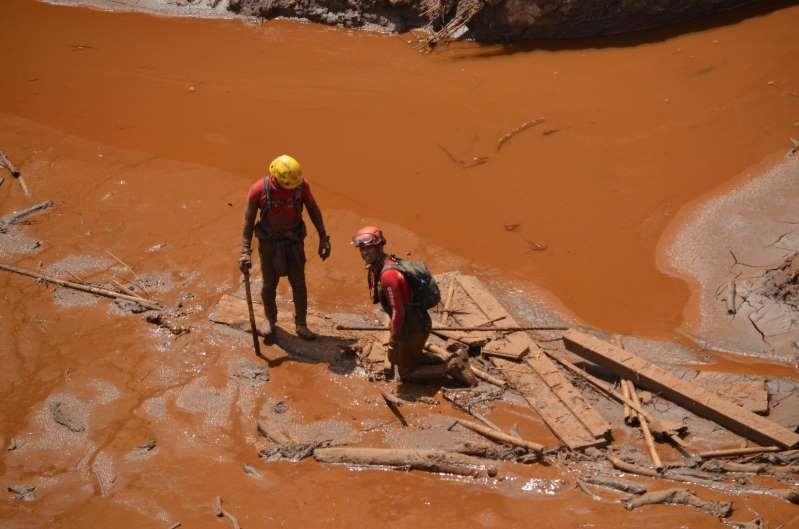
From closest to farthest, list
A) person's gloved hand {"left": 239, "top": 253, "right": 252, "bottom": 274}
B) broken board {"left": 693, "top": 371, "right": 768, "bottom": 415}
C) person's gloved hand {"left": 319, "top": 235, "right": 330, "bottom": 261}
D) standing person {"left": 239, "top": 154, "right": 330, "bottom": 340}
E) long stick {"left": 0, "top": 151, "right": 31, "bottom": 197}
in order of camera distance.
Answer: broken board {"left": 693, "top": 371, "right": 768, "bottom": 415}, standing person {"left": 239, "top": 154, "right": 330, "bottom": 340}, person's gloved hand {"left": 239, "top": 253, "right": 252, "bottom": 274}, person's gloved hand {"left": 319, "top": 235, "right": 330, "bottom": 261}, long stick {"left": 0, "top": 151, "right": 31, "bottom": 197}

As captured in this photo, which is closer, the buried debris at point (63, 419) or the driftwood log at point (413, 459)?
the driftwood log at point (413, 459)

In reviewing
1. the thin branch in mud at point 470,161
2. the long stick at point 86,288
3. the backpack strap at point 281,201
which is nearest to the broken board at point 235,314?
the long stick at point 86,288

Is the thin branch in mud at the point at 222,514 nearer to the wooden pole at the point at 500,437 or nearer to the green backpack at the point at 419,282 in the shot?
the wooden pole at the point at 500,437

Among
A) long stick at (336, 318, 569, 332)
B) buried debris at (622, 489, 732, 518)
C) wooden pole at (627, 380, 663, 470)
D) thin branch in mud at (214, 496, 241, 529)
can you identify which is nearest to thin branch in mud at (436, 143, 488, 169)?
long stick at (336, 318, 569, 332)

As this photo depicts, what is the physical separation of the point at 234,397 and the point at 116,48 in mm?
9125

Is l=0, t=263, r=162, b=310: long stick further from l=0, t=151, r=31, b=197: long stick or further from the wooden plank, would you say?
the wooden plank

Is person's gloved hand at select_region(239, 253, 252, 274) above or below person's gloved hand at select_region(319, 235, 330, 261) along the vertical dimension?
below

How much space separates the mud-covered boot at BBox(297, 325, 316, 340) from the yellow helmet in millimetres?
1591

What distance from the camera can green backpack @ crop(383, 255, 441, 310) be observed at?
644 centimetres

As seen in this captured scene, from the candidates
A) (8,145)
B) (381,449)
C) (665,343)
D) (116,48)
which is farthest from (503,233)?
(116,48)

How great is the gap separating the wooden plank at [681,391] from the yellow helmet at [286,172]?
2819 millimetres

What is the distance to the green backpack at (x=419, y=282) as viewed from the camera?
21.1 ft

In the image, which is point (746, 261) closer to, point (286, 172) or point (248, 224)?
point (286, 172)

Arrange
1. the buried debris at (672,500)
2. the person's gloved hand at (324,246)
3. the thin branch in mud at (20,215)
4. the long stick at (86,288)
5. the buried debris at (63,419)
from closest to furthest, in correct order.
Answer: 1. the buried debris at (672,500)
2. the buried debris at (63,419)
3. the person's gloved hand at (324,246)
4. the long stick at (86,288)
5. the thin branch in mud at (20,215)
